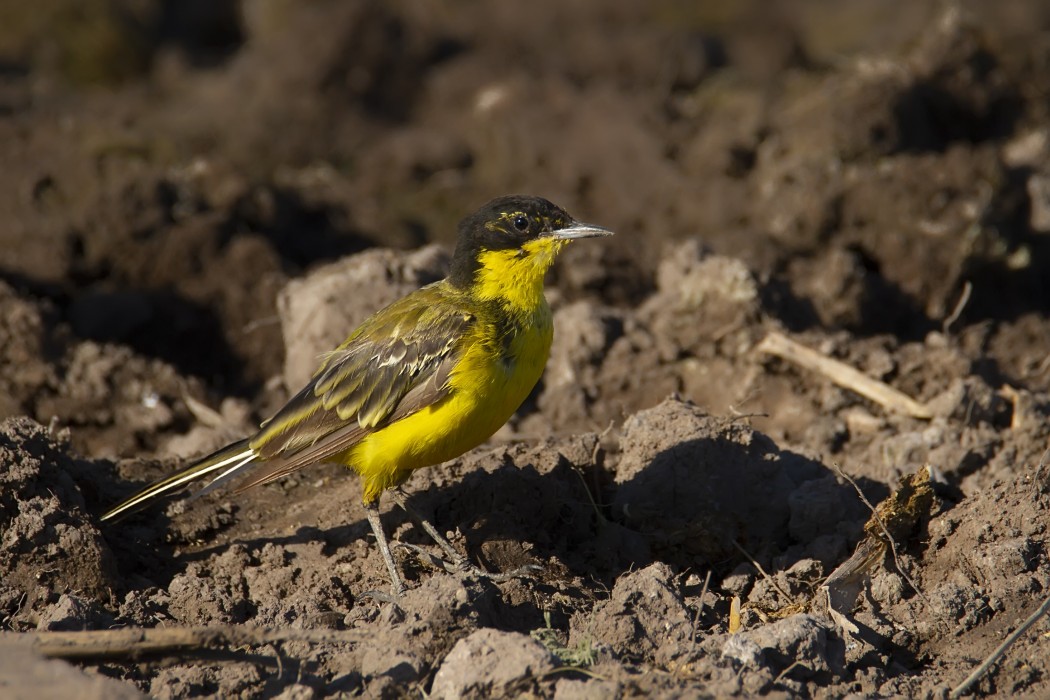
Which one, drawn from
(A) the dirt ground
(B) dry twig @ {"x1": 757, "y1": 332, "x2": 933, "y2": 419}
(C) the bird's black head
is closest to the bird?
(C) the bird's black head

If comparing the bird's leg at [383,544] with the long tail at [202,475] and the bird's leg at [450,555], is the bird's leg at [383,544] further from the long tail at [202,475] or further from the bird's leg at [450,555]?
the long tail at [202,475]

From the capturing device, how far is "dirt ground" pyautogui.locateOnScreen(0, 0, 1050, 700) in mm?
5453

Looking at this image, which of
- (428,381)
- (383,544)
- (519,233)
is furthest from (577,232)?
(383,544)

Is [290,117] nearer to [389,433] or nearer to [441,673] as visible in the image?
[389,433]

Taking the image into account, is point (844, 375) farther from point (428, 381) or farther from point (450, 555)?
point (450, 555)

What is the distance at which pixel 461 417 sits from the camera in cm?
632

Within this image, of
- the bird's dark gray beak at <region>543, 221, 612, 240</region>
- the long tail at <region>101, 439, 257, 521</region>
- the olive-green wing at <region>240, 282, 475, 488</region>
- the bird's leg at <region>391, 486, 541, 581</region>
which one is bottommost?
the bird's leg at <region>391, 486, 541, 581</region>

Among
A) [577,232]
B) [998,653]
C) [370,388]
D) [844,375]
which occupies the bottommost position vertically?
[844,375]

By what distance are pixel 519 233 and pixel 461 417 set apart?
1.27m

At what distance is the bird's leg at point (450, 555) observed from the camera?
6.00m

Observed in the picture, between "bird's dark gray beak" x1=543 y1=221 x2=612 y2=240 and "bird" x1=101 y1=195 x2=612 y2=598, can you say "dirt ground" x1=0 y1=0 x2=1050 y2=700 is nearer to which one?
"bird" x1=101 y1=195 x2=612 y2=598

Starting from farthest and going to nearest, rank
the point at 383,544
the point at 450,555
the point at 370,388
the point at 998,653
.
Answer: the point at 370,388 → the point at 450,555 → the point at 383,544 → the point at 998,653

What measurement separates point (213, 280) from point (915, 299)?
19.0 ft

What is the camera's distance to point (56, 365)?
9023 mm
